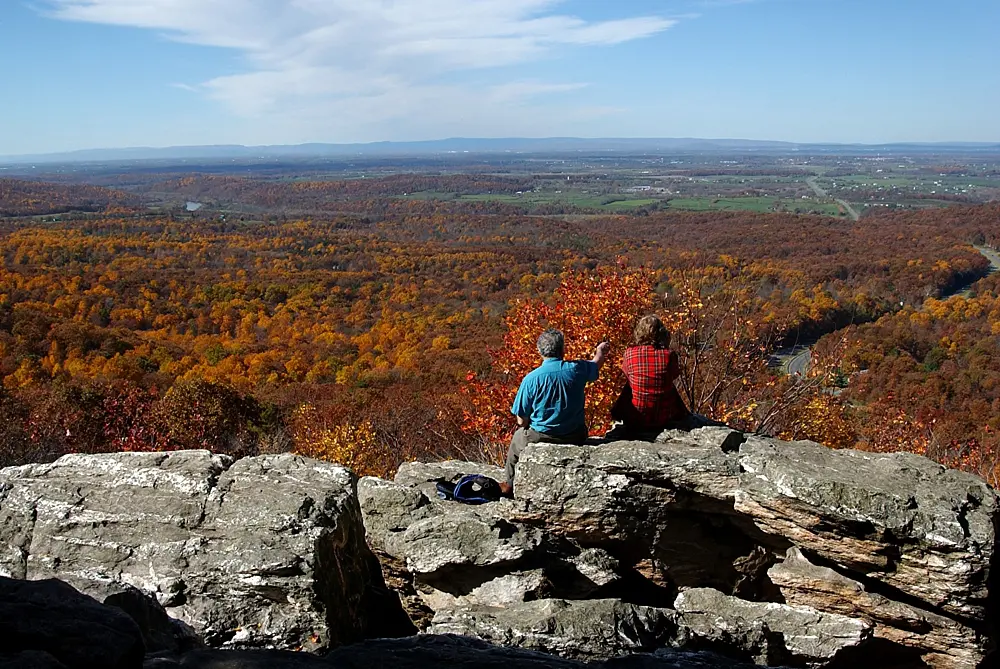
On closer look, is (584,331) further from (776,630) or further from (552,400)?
(776,630)

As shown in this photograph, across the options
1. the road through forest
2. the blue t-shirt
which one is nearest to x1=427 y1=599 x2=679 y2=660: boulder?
the blue t-shirt

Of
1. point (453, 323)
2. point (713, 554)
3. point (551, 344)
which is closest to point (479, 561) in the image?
point (551, 344)

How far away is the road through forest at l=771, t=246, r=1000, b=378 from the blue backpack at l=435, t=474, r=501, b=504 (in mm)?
13008

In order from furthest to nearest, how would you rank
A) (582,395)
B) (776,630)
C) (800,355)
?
1. (800,355)
2. (582,395)
3. (776,630)

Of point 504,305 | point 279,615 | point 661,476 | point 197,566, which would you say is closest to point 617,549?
point 661,476

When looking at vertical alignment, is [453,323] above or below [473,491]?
below

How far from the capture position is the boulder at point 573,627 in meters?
7.36

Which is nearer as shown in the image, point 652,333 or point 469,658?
point 469,658

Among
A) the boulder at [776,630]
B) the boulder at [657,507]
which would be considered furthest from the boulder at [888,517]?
the boulder at [776,630]

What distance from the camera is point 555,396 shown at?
28.2 feet

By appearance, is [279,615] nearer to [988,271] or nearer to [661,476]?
[661,476]

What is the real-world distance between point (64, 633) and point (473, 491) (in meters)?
5.28

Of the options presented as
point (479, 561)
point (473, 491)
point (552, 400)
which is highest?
point (552, 400)

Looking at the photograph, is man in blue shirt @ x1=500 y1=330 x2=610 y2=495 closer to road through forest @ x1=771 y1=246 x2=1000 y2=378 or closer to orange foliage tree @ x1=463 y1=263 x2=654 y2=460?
orange foliage tree @ x1=463 y1=263 x2=654 y2=460
